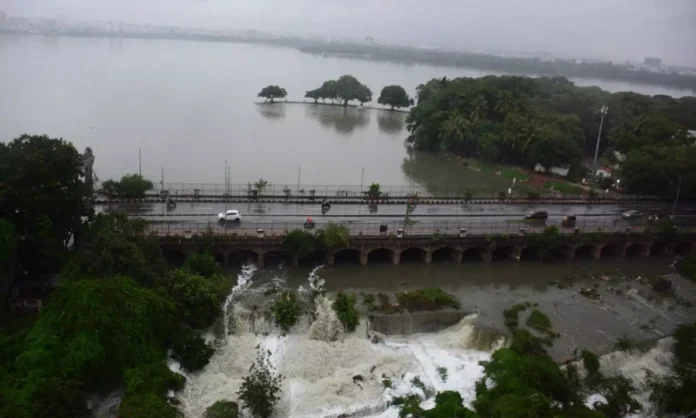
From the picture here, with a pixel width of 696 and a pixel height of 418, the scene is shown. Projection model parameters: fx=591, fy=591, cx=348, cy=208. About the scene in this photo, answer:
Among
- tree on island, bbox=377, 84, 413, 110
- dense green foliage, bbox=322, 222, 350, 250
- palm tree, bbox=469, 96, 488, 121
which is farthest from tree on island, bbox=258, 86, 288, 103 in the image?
dense green foliage, bbox=322, 222, 350, 250

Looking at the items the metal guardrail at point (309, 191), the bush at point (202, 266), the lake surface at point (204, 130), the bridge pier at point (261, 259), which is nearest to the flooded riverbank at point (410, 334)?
the bridge pier at point (261, 259)

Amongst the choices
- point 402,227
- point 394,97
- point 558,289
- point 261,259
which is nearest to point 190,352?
point 261,259

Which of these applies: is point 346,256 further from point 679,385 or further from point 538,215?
point 679,385

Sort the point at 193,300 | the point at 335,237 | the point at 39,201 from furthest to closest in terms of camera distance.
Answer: the point at 335,237, the point at 193,300, the point at 39,201

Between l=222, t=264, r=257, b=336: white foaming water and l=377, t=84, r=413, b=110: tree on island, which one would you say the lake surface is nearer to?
l=377, t=84, r=413, b=110: tree on island

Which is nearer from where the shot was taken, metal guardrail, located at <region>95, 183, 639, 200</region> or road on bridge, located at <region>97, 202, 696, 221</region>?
road on bridge, located at <region>97, 202, 696, 221</region>

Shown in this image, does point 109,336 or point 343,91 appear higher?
point 343,91
